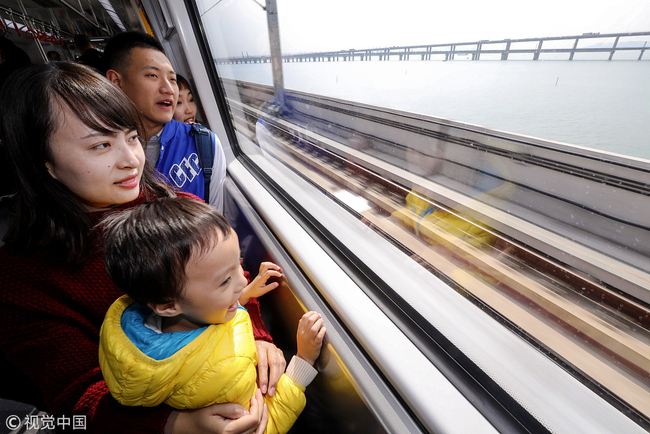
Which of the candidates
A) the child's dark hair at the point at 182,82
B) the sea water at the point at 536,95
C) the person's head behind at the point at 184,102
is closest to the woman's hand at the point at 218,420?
the sea water at the point at 536,95

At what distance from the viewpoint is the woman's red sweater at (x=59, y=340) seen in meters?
0.70

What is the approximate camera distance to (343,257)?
42.0 inches

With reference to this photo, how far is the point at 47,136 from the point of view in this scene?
2.33 feet

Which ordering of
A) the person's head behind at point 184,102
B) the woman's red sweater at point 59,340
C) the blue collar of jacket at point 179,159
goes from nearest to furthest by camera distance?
the woman's red sweater at point 59,340, the blue collar of jacket at point 179,159, the person's head behind at point 184,102

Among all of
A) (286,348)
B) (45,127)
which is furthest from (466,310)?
(45,127)

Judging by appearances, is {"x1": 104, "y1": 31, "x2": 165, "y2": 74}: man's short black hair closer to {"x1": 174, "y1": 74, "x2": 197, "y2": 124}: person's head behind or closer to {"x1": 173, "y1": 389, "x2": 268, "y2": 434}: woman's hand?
{"x1": 174, "y1": 74, "x2": 197, "y2": 124}: person's head behind

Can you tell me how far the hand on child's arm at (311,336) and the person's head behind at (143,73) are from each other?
1.34m

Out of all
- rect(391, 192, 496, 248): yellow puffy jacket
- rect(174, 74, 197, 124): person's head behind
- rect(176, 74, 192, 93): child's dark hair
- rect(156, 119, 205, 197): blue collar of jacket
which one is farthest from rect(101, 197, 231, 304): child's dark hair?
rect(176, 74, 192, 93): child's dark hair

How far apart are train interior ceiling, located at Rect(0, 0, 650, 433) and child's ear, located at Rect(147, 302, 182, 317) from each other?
425 mm

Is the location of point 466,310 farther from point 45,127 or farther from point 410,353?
point 45,127

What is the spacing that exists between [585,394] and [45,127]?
1.37 m

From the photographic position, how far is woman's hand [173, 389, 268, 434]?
704 millimetres

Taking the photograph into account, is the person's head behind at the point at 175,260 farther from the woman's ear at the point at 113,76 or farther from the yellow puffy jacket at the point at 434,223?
the woman's ear at the point at 113,76

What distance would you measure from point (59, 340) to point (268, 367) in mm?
580
